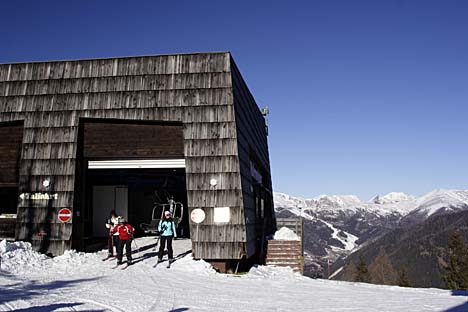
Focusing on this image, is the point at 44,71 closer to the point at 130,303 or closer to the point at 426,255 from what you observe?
the point at 130,303

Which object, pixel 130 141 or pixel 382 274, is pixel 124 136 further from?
pixel 382 274

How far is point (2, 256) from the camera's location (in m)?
11.8

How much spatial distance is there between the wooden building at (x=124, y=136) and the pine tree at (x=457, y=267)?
150 ft

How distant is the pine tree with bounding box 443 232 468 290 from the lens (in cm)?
5209

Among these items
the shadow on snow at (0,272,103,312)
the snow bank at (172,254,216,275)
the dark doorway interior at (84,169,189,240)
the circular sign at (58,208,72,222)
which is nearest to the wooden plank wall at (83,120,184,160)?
the circular sign at (58,208,72,222)

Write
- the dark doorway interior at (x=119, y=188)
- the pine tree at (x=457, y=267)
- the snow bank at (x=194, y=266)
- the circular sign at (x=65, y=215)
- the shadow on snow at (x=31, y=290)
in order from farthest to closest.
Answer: the pine tree at (x=457, y=267) → the dark doorway interior at (x=119, y=188) → the circular sign at (x=65, y=215) → the snow bank at (x=194, y=266) → the shadow on snow at (x=31, y=290)

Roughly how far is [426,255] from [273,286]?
158518 millimetres

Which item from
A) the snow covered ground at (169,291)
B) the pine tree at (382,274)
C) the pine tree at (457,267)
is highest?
the snow covered ground at (169,291)

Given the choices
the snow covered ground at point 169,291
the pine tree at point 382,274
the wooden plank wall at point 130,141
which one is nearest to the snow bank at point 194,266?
the snow covered ground at point 169,291

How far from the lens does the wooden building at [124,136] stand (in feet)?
46.0

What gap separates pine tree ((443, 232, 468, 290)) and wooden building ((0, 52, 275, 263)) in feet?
150

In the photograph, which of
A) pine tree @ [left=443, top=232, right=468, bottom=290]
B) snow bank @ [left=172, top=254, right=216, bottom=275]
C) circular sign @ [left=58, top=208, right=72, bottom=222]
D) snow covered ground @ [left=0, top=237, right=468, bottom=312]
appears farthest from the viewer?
pine tree @ [left=443, top=232, right=468, bottom=290]

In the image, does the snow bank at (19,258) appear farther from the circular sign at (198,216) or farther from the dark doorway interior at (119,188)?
the dark doorway interior at (119,188)

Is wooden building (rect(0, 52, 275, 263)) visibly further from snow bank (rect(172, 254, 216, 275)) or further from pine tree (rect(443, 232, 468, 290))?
pine tree (rect(443, 232, 468, 290))
